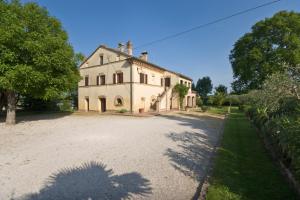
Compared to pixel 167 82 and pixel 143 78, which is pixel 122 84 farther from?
pixel 167 82

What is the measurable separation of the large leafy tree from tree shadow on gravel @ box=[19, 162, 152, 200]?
837 cm

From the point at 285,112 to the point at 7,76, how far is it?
14.1 m

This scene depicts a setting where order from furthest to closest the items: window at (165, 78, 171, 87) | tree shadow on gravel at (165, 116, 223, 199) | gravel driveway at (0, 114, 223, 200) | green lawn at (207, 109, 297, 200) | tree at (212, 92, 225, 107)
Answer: tree at (212, 92, 225, 107)
window at (165, 78, 171, 87)
tree shadow on gravel at (165, 116, 223, 199)
gravel driveway at (0, 114, 223, 200)
green lawn at (207, 109, 297, 200)

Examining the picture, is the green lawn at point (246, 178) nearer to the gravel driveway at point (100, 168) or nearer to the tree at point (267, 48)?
the gravel driveway at point (100, 168)

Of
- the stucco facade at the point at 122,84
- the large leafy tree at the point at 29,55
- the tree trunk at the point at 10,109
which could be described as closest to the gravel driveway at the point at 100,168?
the large leafy tree at the point at 29,55

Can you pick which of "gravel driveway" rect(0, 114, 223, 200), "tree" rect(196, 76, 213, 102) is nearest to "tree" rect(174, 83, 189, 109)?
"gravel driveway" rect(0, 114, 223, 200)

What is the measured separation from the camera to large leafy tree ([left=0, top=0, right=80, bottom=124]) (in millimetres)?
10203

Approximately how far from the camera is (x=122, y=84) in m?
21.2

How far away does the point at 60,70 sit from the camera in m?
12.9

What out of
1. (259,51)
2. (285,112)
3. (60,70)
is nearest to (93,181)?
(285,112)

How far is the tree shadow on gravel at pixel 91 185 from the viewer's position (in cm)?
376

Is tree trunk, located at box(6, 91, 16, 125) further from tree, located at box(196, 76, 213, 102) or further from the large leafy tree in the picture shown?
tree, located at box(196, 76, 213, 102)

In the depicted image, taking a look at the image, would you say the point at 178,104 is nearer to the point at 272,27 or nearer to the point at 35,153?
the point at 272,27

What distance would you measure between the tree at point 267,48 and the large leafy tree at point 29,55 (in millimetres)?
21049
